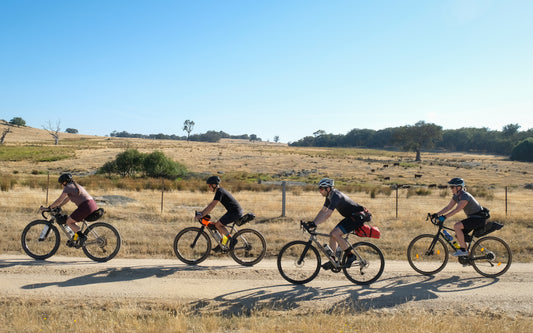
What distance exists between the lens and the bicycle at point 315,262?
23.7 ft

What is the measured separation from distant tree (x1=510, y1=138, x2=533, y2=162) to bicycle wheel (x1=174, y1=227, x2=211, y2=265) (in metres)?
105

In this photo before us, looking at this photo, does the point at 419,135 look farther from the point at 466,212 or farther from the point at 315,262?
the point at 315,262

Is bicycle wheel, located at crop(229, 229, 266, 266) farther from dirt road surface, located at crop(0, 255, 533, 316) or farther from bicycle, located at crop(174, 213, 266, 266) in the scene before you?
dirt road surface, located at crop(0, 255, 533, 316)

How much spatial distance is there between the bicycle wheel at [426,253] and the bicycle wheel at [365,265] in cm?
104

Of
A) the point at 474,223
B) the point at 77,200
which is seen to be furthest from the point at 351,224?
the point at 77,200

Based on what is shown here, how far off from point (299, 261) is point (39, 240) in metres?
5.50

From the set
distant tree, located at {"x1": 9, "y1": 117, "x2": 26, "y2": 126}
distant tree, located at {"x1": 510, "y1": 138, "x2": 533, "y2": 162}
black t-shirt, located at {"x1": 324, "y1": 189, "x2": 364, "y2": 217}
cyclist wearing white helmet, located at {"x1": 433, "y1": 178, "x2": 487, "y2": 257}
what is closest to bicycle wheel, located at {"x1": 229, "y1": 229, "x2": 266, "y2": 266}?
black t-shirt, located at {"x1": 324, "y1": 189, "x2": 364, "y2": 217}

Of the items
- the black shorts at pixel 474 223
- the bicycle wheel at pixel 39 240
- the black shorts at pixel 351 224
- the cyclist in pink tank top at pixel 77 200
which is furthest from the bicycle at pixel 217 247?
the black shorts at pixel 474 223

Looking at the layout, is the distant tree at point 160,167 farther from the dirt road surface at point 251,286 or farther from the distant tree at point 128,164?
the dirt road surface at point 251,286

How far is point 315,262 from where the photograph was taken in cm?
741

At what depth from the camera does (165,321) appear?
562 cm

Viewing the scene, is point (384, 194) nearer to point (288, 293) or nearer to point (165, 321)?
point (288, 293)

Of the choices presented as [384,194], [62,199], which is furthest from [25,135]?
[62,199]

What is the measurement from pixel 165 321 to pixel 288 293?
2212mm
